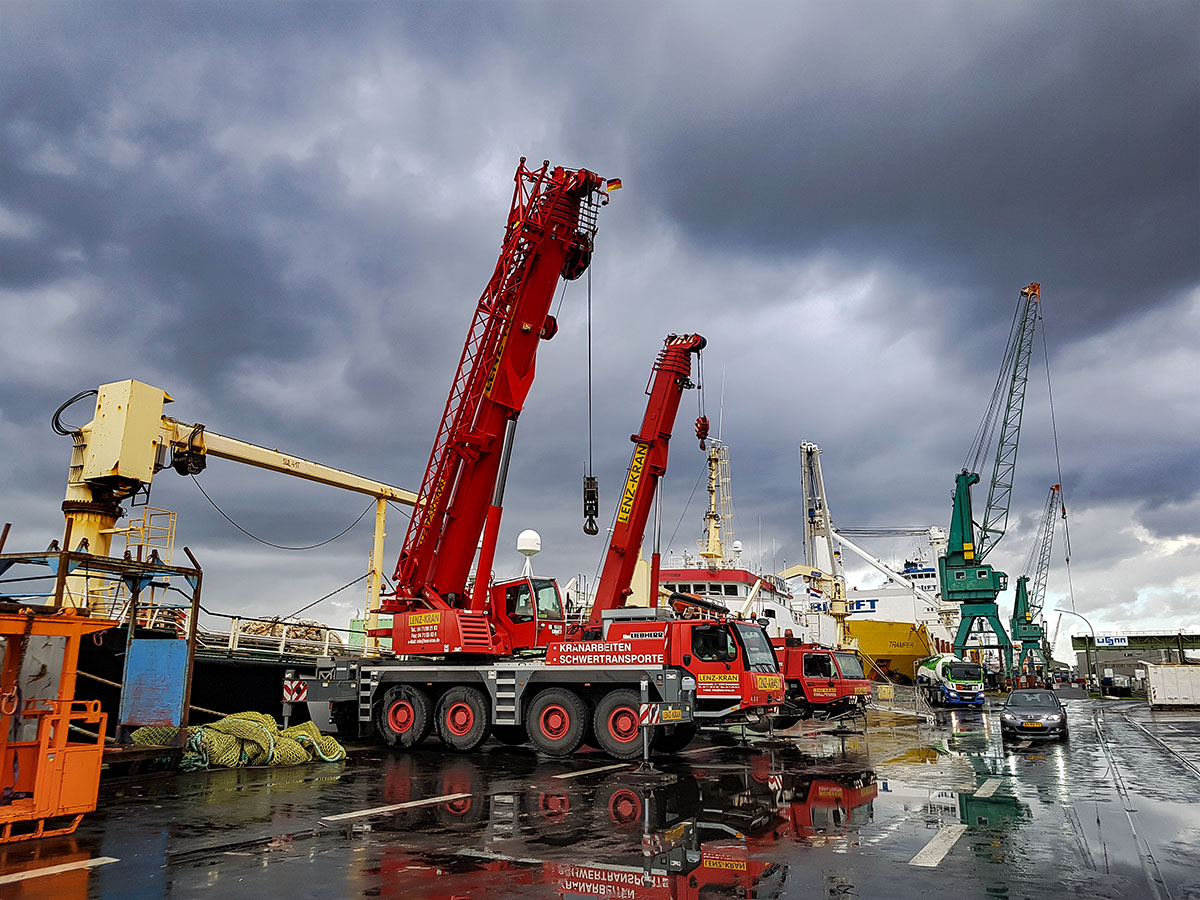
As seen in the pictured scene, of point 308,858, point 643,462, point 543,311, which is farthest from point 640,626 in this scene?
point 308,858

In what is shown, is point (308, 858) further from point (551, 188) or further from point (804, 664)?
point (804, 664)

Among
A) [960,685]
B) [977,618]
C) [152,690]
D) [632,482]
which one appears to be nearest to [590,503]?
[632,482]

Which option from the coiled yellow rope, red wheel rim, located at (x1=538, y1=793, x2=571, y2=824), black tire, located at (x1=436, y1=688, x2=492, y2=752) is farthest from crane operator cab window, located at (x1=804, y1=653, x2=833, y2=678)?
red wheel rim, located at (x1=538, y1=793, x2=571, y2=824)

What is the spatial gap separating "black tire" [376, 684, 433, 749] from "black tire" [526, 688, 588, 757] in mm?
2568

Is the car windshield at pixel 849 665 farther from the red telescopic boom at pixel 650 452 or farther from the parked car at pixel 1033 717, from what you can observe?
the red telescopic boom at pixel 650 452

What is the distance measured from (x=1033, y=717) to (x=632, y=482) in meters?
11.2

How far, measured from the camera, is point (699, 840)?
8.16m

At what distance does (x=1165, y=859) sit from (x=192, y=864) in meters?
8.68

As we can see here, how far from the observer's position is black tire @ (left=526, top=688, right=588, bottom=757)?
50.6 ft

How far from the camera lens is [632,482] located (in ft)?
67.4

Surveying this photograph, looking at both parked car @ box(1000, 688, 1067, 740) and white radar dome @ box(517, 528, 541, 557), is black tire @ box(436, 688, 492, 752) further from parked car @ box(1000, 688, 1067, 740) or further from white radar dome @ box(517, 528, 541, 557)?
parked car @ box(1000, 688, 1067, 740)

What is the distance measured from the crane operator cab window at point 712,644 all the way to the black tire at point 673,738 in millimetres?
1681

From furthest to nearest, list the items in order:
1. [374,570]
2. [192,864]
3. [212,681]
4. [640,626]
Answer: [374,570], [212,681], [640,626], [192,864]

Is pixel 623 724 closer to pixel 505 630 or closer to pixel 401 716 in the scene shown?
pixel 505 630
